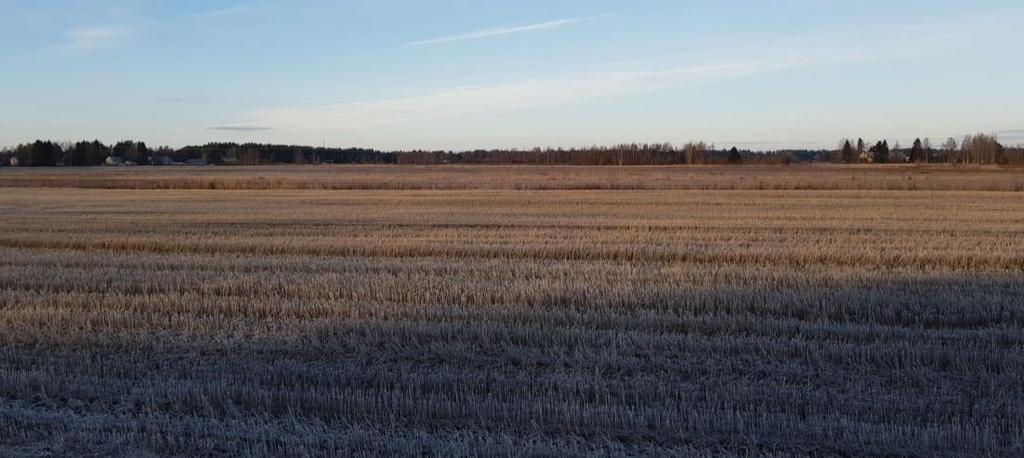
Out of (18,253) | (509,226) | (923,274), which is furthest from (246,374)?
(509,226)

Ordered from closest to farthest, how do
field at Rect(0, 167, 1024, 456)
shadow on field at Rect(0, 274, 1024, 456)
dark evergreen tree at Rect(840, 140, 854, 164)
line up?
shadow on field at Rect(0, 274, 1024, 456) < field at Rect(0, 167, 1024, 456) < dark evergreen tree at Rect(840, 140, 854, 164)

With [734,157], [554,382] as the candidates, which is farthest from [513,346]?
[734,157]

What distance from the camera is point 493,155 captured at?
174 m

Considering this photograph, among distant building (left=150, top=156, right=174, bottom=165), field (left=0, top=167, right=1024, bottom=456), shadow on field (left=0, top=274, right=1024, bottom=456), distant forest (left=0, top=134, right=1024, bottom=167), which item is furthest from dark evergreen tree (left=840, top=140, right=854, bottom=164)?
shadow on field (left=0, top=274, right=1024, bottom=456)

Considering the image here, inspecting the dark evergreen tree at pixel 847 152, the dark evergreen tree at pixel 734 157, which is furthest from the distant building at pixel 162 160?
the dark evergreen tree at pixel 847 152

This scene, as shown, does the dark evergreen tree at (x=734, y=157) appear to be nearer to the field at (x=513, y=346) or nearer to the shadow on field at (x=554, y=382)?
the field at (x=513, y=346)

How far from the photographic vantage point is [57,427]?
20.0 feet

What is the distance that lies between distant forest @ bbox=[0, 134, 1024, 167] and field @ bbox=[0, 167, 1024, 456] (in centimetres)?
11265

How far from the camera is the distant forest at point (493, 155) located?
425 ft

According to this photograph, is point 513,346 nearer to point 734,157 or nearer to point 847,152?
point 734,157

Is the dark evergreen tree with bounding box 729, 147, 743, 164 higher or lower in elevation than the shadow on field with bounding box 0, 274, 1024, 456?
higher

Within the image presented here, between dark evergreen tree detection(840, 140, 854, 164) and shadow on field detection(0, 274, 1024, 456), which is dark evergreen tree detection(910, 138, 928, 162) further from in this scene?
shadow on field detection(0, 274, 1024, 456)

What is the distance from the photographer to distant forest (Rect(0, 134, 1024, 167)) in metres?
130

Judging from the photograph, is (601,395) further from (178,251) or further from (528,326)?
(178,251)
